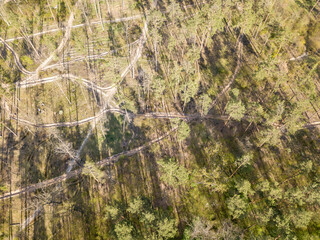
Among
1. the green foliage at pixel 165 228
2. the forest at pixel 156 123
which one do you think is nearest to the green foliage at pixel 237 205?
the forest at pixel 156 123

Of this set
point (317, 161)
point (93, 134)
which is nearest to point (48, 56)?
point (93, 134)

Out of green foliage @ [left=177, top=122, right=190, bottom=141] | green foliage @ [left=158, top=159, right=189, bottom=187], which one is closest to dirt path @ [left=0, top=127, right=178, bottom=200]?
green foliage @ [left=177, top=122, right=190, bottom=141]

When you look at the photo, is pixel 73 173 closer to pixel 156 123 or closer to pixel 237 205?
pixel 156 123

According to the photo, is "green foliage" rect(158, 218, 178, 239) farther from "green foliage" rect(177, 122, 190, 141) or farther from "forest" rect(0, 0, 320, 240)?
"green foliage" rect(177, 122, 190, 141)

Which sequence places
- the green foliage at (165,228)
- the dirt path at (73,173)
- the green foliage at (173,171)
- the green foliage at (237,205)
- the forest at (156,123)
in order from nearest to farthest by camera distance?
1. the green foliage at (165,228)
2. the green foliage at (237,205)
3. the green foliage at (173,171)
4. the forest at (156,123)
5. the dirt path at (73,173)

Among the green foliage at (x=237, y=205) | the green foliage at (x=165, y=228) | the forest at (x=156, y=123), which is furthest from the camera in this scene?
the forest at (x=156, y=123)

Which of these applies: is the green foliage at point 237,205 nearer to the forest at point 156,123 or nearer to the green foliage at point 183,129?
the forest at point 156,123

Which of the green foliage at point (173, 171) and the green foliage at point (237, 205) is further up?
the green foliage at point (173, 171)

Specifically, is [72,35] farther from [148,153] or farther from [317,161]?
[317,161]

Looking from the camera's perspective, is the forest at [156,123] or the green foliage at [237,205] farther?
the forest at [156,123]
